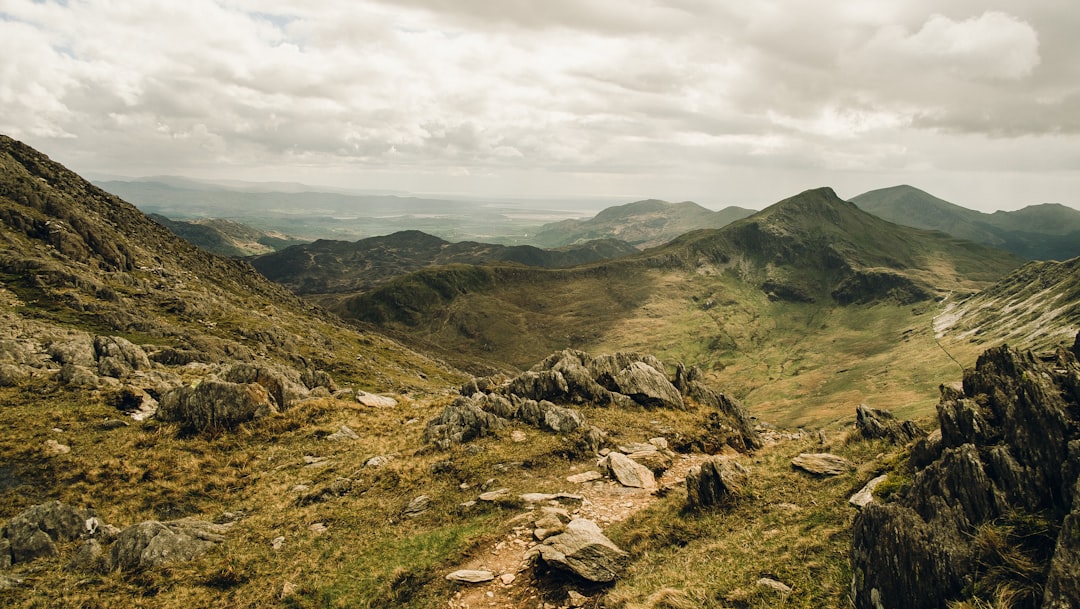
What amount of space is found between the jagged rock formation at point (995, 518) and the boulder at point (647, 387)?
2470 cm

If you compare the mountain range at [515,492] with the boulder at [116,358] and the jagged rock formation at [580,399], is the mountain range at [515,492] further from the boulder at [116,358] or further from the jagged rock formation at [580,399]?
the boulder at [116,358]

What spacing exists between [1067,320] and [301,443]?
230 m

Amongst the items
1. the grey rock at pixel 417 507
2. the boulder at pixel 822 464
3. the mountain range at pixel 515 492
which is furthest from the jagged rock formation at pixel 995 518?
the grey rock at pixel 417 507

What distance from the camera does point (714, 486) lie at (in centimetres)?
1916

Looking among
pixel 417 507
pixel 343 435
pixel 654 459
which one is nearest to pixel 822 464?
pixel 654 459

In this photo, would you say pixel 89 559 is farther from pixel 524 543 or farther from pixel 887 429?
pixel 887 429

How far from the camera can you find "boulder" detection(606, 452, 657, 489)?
77.2 ft

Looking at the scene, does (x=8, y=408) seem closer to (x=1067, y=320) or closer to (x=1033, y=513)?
(x=1033, y=513)

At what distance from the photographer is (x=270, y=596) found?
1616 centimetres

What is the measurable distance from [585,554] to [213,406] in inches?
1088

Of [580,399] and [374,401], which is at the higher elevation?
[580,399]

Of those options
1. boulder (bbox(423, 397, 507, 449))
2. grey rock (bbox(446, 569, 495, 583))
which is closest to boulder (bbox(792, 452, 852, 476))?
grey rock (bbox(446, 569, 495, 583))

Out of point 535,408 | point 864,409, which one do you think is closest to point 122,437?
point 535,408

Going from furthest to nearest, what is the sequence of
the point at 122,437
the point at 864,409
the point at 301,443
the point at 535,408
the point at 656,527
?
1. the point at 535,408
2. the point at 301,443
3. the point at 122,437
4. the point at 864,409
5. the point at 656,527
